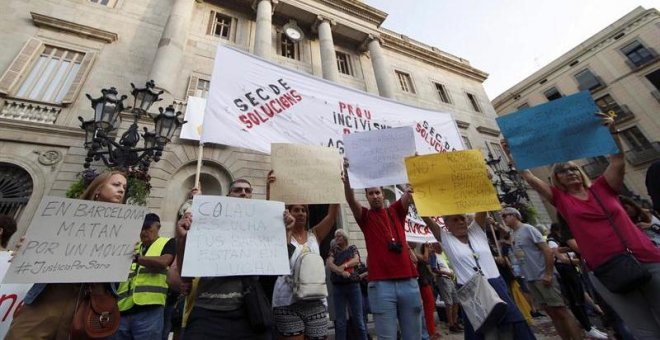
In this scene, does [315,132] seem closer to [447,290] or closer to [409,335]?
[409,335]

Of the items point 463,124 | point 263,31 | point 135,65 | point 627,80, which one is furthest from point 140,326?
point 627,80

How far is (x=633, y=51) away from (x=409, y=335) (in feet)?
115

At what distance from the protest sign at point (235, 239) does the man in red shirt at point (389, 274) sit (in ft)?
3.32

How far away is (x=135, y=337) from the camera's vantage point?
100 inches

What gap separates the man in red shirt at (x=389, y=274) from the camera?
7.96 ft

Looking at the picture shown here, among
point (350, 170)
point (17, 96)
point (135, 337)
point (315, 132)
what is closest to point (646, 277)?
point (350, 170)

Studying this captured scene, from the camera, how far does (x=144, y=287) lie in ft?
8.80

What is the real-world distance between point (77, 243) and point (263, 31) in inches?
466

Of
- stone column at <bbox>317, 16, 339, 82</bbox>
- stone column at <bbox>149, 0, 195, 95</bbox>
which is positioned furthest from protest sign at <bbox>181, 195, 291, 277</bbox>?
stone column at <bbox>317, 16, 339, 82</bbox>

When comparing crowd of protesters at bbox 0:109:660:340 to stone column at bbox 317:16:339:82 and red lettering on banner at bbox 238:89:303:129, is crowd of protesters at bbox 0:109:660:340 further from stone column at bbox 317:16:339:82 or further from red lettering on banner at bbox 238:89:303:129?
stone column at bbox 317:16:339:82

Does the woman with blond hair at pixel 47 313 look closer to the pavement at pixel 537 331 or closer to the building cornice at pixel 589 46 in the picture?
the pavement at pixel 537 331

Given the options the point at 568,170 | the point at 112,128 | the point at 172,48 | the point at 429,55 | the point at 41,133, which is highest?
the point at 429,55

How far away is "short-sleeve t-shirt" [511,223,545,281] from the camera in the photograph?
3783 mm

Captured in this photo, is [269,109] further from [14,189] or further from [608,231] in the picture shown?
[14,189]
